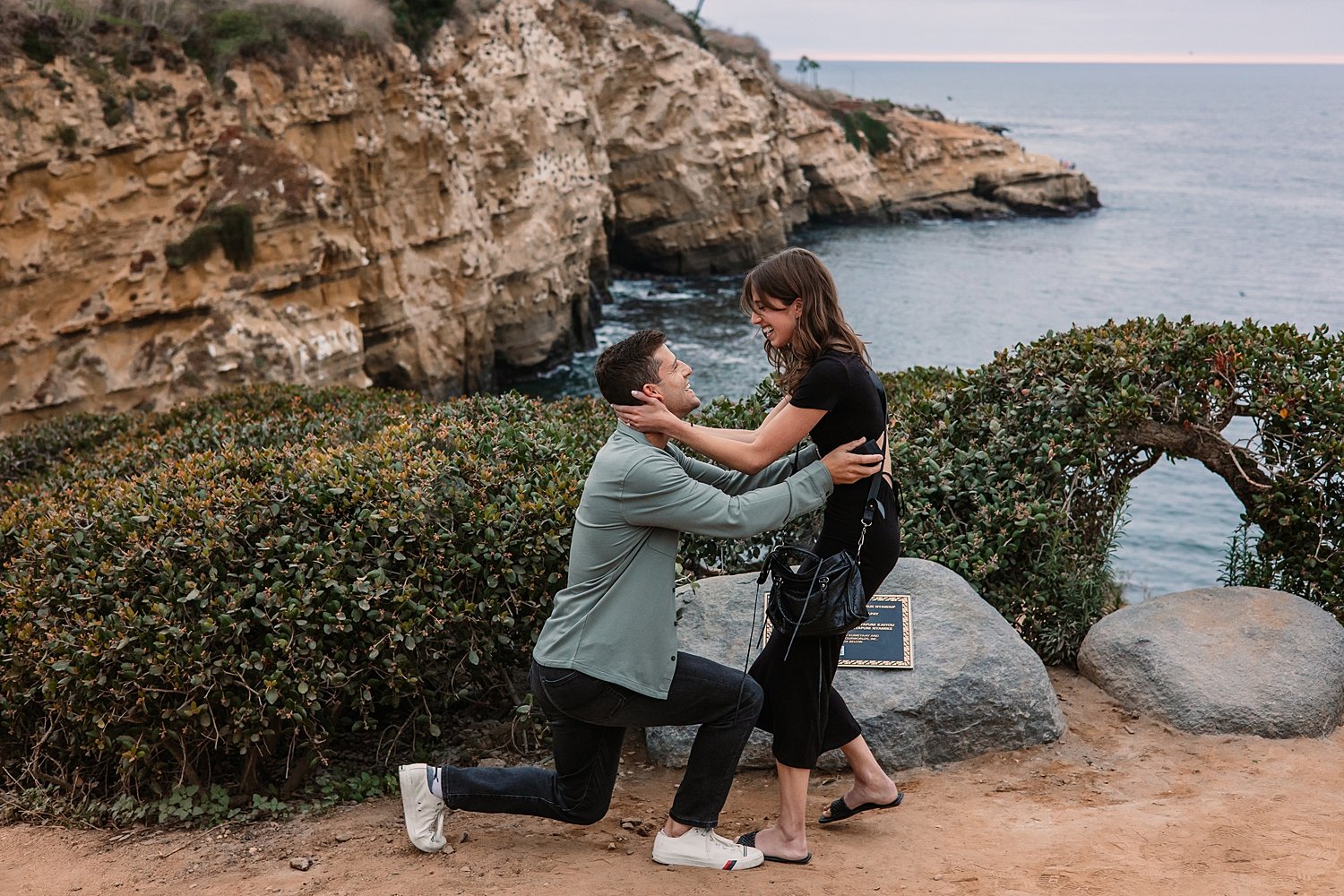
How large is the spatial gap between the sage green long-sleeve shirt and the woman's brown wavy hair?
49cm

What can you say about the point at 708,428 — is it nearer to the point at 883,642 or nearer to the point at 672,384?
the point at 672,384

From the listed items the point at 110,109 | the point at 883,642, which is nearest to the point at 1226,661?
the point at 883,642

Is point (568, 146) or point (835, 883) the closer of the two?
point (835, 883)

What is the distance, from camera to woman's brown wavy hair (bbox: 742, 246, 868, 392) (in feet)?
14.2

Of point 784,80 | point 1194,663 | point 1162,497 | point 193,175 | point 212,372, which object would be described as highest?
point 784,80

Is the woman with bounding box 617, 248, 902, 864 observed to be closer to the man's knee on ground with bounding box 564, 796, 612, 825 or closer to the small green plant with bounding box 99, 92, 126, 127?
the man's knee on ground with bounding box 564, 796, 612, 825

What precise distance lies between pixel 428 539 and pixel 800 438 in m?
2.29

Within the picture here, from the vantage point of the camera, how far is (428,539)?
225 inches

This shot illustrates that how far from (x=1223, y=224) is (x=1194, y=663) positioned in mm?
57839

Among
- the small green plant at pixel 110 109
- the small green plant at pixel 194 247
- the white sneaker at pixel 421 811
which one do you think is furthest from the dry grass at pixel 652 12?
the white sneaker at pixel 421 811

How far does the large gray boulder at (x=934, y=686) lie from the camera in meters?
5.75

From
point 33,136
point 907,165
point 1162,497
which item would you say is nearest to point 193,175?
point 33,136

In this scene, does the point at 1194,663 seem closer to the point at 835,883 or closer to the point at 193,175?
the point at 835,883

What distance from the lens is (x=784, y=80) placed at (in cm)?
5406
